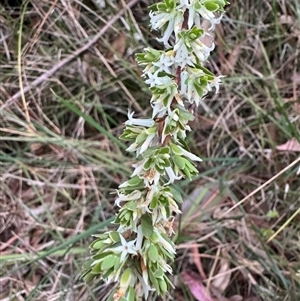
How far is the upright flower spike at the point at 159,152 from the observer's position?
0.80 m

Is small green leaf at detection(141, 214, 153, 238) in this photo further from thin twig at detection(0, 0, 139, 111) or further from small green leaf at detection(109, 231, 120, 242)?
thin twig at detection(0, 0, 139, 111)

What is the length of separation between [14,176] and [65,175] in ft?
0.46

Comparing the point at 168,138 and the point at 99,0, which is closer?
the point at 168,138

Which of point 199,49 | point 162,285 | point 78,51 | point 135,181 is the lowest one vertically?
point 78,51

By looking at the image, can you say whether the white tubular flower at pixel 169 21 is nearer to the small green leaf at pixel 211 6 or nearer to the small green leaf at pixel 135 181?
the small green leaf at pixel 211 6

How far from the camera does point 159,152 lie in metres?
0.80

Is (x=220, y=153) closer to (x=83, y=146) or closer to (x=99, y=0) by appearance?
(x=83, y=146)

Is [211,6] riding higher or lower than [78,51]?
higher

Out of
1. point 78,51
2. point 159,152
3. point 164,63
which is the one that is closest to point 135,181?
point 159,152

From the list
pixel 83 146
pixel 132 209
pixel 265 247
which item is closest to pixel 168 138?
pixel 132 209

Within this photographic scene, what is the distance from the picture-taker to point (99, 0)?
170 centimetres

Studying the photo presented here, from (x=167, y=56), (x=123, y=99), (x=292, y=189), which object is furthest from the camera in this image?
(x=123, y=99)

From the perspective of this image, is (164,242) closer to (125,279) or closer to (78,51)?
(125,279)

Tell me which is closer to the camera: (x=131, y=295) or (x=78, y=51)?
(x=131, y=295)
